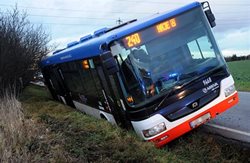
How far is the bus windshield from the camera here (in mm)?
8703

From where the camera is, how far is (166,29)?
29.5 feet

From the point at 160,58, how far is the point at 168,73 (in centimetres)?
35

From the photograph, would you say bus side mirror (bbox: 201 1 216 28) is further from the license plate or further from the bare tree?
the bare tree

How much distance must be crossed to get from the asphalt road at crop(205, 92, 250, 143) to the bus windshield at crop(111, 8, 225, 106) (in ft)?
5.05

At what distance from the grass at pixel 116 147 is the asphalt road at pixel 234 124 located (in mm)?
357

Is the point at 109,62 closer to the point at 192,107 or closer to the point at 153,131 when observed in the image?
the point at 153,131

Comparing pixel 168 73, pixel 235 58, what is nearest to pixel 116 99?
pixel 168 73

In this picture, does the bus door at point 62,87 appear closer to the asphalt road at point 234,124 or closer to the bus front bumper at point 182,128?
the asphalt road at point 234,124

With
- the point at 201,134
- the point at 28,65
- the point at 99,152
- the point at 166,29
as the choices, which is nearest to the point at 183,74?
the point at 166,29

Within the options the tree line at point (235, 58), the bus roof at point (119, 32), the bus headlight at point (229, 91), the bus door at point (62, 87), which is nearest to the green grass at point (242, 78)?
the bus door at point (62, 87)

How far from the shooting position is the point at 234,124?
1050cm

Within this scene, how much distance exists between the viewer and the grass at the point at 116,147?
22.2 feet

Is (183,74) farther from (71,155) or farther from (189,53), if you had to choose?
(71,155)

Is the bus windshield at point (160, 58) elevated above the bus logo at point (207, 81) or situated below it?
above
